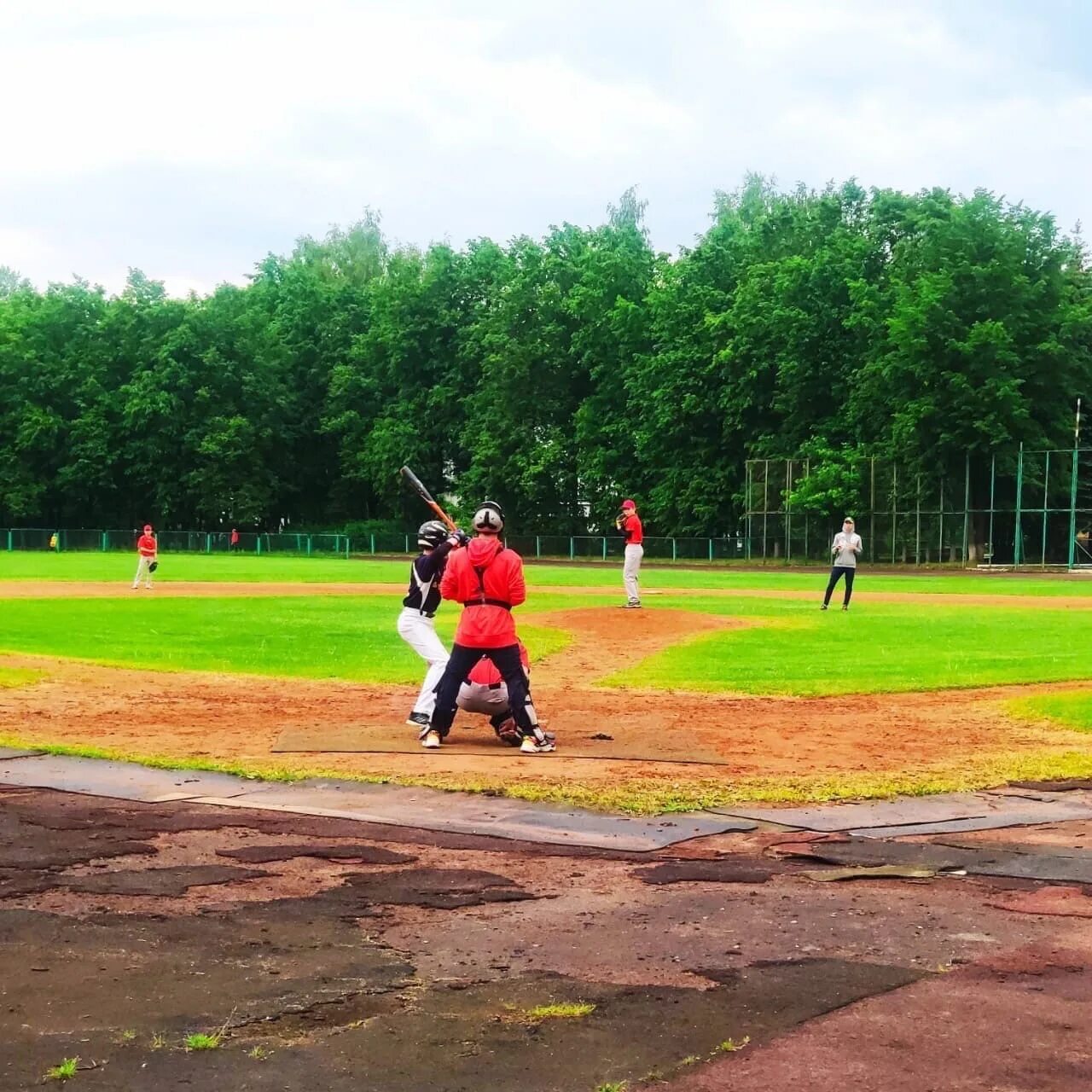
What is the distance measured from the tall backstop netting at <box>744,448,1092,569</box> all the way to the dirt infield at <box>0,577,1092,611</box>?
58.9 feet

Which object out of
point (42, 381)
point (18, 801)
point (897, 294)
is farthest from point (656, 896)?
point (42, 381)

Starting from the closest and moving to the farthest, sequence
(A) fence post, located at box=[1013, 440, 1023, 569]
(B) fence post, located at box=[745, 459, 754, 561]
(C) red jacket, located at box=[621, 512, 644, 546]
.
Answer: (C) red jacket, located at box=[621, 512, 644, 546] < (A) fence post, located at box=[1013, 440, 1023, 569] < (B) fence post, located at box=[745, 459, 754, 561]

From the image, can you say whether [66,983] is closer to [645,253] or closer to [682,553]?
[682,553]

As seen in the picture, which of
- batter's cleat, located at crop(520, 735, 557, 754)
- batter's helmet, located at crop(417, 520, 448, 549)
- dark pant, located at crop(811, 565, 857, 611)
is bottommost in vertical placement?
batter's cleat, located at crop(520, 735, 557, 754)

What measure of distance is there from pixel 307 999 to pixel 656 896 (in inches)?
85.8

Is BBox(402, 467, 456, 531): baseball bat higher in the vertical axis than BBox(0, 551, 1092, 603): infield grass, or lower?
higher

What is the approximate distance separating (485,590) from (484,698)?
109cm

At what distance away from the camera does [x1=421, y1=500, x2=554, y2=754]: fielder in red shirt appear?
11.3 metres

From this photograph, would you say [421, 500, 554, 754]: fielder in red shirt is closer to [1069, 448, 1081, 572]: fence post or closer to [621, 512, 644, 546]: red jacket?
[621, 512, 644, 546]: red jacket

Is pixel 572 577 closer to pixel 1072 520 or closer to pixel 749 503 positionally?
pixel 749 503

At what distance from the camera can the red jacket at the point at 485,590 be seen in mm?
11273

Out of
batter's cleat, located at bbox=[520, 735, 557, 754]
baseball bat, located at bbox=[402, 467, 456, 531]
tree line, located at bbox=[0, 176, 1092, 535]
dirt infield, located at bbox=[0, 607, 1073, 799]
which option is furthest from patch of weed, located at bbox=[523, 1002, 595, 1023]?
tree line, located at bbox=[0, 176, 1092, 535]

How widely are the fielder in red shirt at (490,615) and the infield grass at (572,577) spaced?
72.0 feet

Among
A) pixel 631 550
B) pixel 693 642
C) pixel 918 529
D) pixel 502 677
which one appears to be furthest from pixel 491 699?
pixel 918 529
